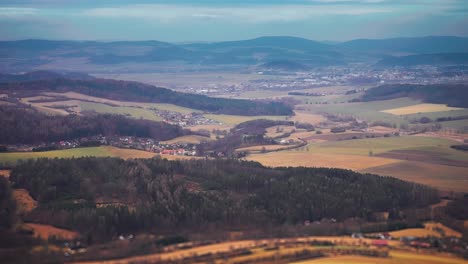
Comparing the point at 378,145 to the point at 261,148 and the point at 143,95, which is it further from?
the point at 143,95

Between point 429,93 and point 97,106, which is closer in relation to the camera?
point 97,106

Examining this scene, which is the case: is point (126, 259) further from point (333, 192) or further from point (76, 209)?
point (333, 192)

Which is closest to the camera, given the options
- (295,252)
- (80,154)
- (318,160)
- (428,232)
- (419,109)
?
(295,252)

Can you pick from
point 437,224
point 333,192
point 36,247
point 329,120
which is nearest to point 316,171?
point 333,192

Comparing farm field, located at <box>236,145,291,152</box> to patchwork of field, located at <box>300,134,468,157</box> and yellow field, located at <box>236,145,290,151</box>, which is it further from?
patchwork of field, located at <box>300,134,468,157</box>

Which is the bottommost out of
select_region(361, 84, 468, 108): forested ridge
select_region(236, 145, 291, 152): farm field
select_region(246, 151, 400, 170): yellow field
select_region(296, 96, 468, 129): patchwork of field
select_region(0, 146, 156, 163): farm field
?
select_region(236, 145, 291, 152): farm field

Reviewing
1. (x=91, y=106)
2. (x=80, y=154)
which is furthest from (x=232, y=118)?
(x=80, y=154)

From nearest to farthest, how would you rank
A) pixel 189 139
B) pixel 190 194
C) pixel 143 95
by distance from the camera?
pixel 190 194
pixel 189 139
pixel 143 95

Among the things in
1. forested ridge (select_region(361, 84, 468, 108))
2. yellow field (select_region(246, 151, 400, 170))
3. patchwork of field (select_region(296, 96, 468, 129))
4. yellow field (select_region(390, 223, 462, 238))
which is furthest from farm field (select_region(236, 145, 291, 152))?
forested ridge (select_region(361, 84, 468, 108))
